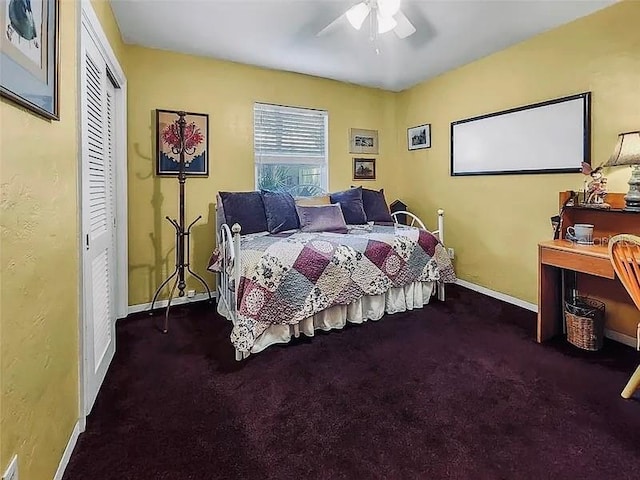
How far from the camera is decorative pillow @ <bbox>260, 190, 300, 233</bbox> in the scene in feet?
11.1

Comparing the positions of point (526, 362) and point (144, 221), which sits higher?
point (144, 221)

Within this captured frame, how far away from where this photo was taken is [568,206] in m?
2.77

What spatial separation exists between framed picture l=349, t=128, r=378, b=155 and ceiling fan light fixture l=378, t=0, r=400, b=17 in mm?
2104

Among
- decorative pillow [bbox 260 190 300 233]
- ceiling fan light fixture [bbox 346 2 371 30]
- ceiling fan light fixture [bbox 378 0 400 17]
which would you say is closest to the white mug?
ceiling fan light fixture [bbox 378 0 400 17]

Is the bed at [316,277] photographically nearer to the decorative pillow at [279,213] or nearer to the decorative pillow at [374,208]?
the decorative pillow at [279,213]

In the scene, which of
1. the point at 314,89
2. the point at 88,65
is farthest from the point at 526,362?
the point at 314,89

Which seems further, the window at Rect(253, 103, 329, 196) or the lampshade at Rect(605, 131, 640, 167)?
the window at Rect(253, 103, 329, 196)

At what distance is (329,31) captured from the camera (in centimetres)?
279

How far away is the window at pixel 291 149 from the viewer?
156 inches

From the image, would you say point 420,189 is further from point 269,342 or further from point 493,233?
point 269,342

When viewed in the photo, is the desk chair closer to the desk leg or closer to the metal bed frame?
A: the desk leg

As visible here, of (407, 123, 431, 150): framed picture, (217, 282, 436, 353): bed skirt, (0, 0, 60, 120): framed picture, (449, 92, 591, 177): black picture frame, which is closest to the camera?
(0, 0, 60, 120): framed picture

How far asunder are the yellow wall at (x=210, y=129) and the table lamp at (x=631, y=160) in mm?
2706

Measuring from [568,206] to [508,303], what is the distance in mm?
1156
